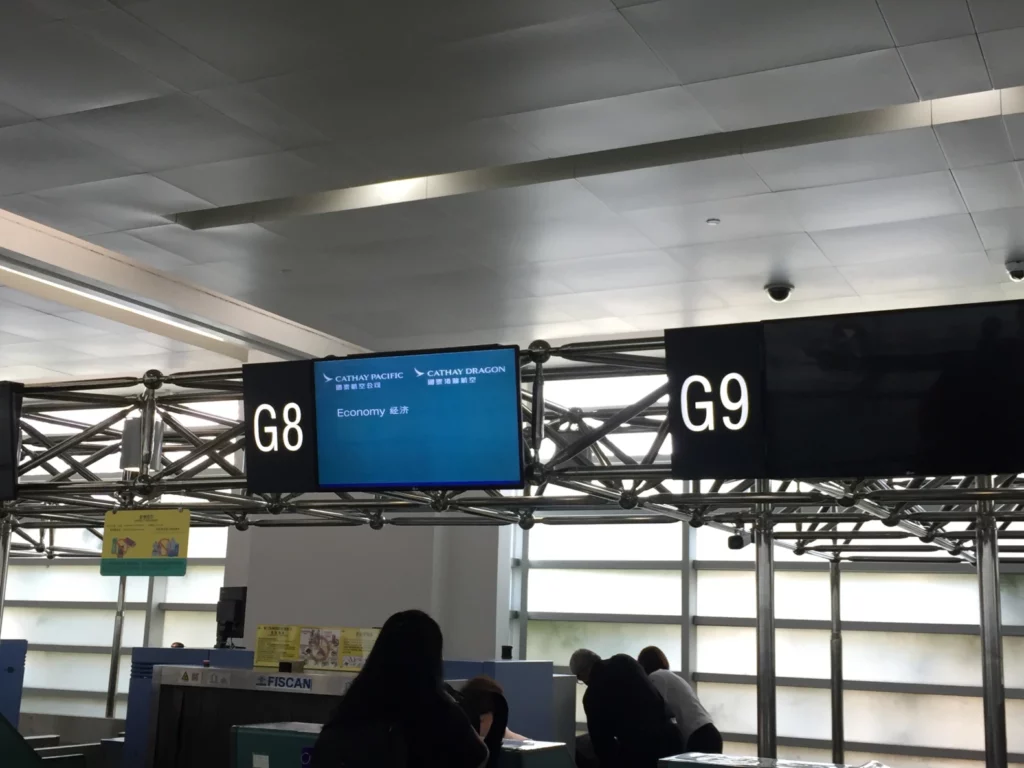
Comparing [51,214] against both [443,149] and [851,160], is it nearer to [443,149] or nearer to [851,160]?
[443,149]

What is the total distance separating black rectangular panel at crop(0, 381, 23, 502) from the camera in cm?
688

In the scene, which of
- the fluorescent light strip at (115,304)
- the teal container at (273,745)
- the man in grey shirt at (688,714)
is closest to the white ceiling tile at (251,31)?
the teal container at (273,745)

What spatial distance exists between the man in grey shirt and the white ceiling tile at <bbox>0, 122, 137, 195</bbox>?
463 cm

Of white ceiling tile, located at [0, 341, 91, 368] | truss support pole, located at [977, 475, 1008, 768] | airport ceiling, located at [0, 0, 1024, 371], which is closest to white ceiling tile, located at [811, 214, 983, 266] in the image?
airport ceiling, located at [0, 0, 1024, 371]

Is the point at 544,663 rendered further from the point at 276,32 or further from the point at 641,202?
the point at 276,32

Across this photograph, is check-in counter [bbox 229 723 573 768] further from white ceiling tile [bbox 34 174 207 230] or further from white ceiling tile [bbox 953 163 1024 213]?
white ceiling tile [bbox 953 163 1024 213]

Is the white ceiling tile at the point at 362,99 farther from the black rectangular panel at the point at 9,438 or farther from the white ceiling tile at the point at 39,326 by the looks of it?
the white ceiling tile at the point at 39,326

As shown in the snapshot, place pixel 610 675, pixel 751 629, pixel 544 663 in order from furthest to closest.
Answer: pixel 751 629 < pixel 544 663 < pixel 610 675

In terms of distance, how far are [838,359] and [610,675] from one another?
9.23ft

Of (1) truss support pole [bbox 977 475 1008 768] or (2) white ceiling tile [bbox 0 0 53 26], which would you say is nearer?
(2) white ceiling tile [bbox 0 0 53 26]

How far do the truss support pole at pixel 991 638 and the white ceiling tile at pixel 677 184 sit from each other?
2.37m

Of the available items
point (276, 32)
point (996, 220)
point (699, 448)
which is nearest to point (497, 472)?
point (699, 448)

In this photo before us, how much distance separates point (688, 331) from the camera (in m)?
5.26

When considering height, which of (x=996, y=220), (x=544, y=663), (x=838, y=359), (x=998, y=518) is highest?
(x=996, y=220)
